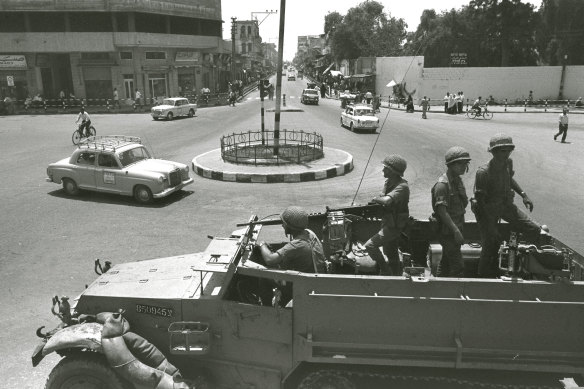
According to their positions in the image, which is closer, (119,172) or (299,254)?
(299,254)

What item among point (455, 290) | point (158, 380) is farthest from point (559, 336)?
point (158, 380)

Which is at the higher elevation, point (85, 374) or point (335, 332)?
point (335, 332)

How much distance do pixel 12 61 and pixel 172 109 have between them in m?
18.5

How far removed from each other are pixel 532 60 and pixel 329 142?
40.0m

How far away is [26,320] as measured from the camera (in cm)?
626

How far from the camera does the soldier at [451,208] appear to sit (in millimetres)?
4844

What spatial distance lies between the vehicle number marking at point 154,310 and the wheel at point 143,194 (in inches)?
319

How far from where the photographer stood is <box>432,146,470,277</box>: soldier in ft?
15.9

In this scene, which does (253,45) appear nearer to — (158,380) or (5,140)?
(5,140)

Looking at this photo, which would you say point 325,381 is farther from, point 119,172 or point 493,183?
point 119,172

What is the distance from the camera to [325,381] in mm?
4039

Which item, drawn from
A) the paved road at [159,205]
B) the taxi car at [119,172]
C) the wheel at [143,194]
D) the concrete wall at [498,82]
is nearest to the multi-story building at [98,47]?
the paved road at [159,205]

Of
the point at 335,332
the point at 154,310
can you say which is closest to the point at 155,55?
the point at 154,310

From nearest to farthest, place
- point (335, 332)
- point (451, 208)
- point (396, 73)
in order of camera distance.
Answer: point (335, 332)
point (451, 208)
point (396, 73)
